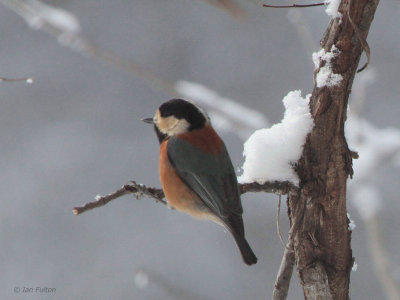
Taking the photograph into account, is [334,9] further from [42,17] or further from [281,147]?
[42,17]

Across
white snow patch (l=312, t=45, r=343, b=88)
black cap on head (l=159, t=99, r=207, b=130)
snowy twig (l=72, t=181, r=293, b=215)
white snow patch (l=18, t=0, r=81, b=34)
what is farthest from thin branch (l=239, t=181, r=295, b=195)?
white snow patch (l=18, t=0, r=81, b=34)

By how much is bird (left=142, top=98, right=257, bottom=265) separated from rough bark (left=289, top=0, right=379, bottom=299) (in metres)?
0.59

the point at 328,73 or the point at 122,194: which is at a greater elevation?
the point at 328,73

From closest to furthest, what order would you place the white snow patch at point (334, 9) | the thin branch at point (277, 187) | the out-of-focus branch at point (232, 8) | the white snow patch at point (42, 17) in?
the out-of-focus branch at point (232, 8)
the white snow patch at point (334, 9)
the thin branch at point (277, 187)
the white snow patch at point (42, 17)

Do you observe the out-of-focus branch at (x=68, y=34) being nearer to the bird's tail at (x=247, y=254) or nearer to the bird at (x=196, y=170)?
the bird at (x=196, y=170)

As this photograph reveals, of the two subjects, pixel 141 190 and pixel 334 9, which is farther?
pixel 141 190

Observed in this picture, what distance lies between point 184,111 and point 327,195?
108 centimetres

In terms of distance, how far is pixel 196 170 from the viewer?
270cm

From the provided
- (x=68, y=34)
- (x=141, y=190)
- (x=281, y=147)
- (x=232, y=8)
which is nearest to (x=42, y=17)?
(x=68, y=34)

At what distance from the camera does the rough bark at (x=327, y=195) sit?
6.04 ft

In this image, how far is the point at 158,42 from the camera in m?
5.95

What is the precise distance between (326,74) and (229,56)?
4016mm

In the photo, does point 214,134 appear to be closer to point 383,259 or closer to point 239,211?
point 239,211

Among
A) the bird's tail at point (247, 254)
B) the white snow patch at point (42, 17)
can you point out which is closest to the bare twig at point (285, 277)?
the bird's tail at point (247, 254)
